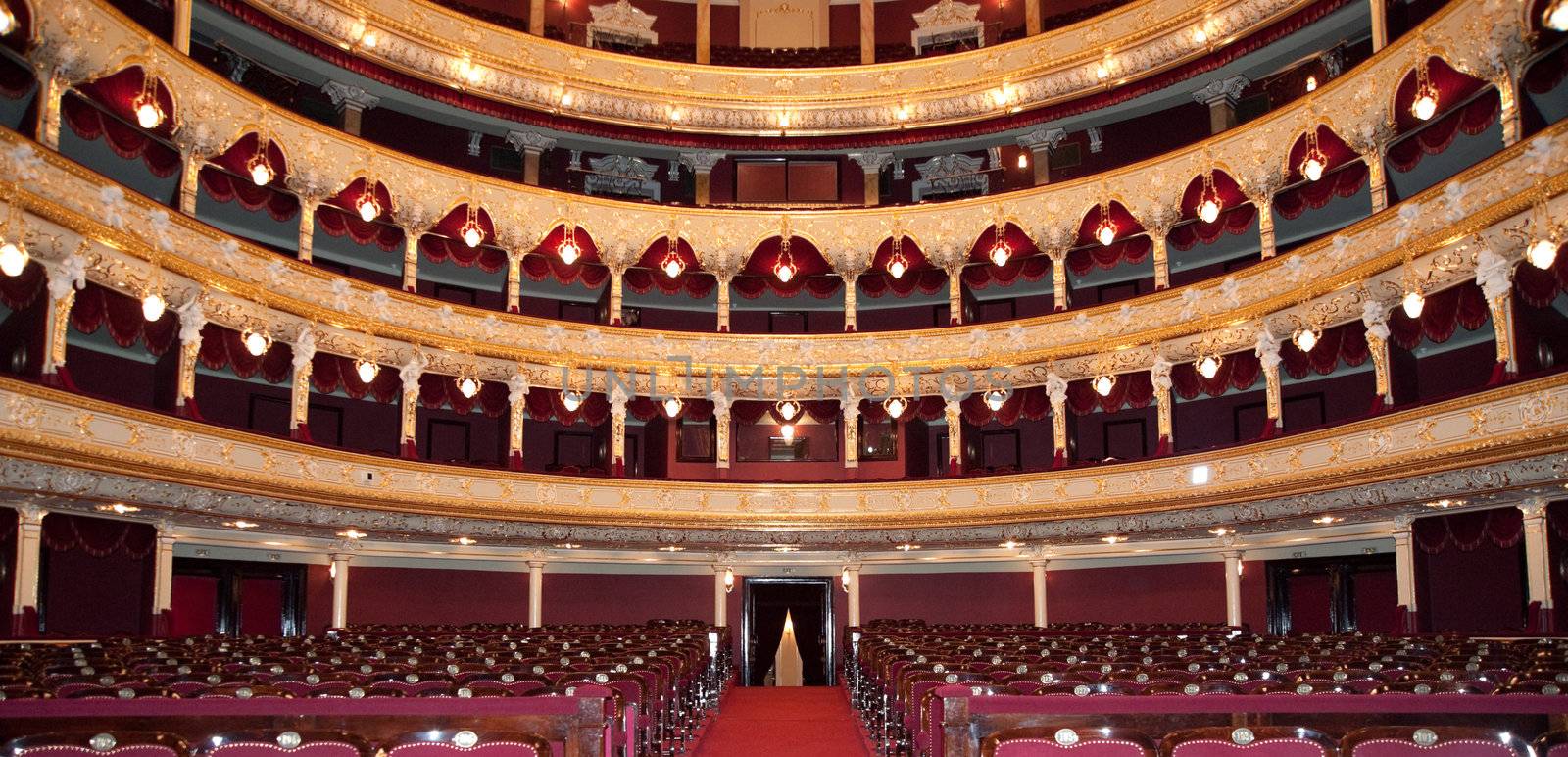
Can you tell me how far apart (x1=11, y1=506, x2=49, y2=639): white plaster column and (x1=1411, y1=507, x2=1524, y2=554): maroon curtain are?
21743 millimetres

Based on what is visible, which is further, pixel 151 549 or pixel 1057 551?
pixel 1057 551

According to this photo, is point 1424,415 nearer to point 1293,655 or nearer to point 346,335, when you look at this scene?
point 1293,655

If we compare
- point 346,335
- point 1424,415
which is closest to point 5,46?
point 346,335

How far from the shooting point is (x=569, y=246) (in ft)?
85.3

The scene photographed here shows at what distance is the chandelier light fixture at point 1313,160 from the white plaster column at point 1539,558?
657 centimetres

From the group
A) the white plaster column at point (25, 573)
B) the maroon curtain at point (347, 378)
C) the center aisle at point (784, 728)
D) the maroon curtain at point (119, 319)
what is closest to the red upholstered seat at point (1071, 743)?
the center aisle at point (784, 728)

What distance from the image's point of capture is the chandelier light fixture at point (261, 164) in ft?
66.0

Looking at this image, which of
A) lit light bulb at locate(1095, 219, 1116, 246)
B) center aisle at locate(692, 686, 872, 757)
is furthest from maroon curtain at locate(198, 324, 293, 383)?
lit light bulb at locate(1095, 219, 1116, 246)

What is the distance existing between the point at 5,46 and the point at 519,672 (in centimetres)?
1441

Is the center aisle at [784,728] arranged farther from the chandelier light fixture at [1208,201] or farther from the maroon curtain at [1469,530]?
the chandelier light fixture at [1208,201]

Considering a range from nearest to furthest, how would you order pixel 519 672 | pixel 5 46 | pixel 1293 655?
pixel 519 672 < pixel 1293 655 < pixel 5 46

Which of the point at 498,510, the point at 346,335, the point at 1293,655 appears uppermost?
the point at 346,335

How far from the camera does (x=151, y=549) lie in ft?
65.7

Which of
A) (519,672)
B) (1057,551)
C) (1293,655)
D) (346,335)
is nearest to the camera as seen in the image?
(519,672)
